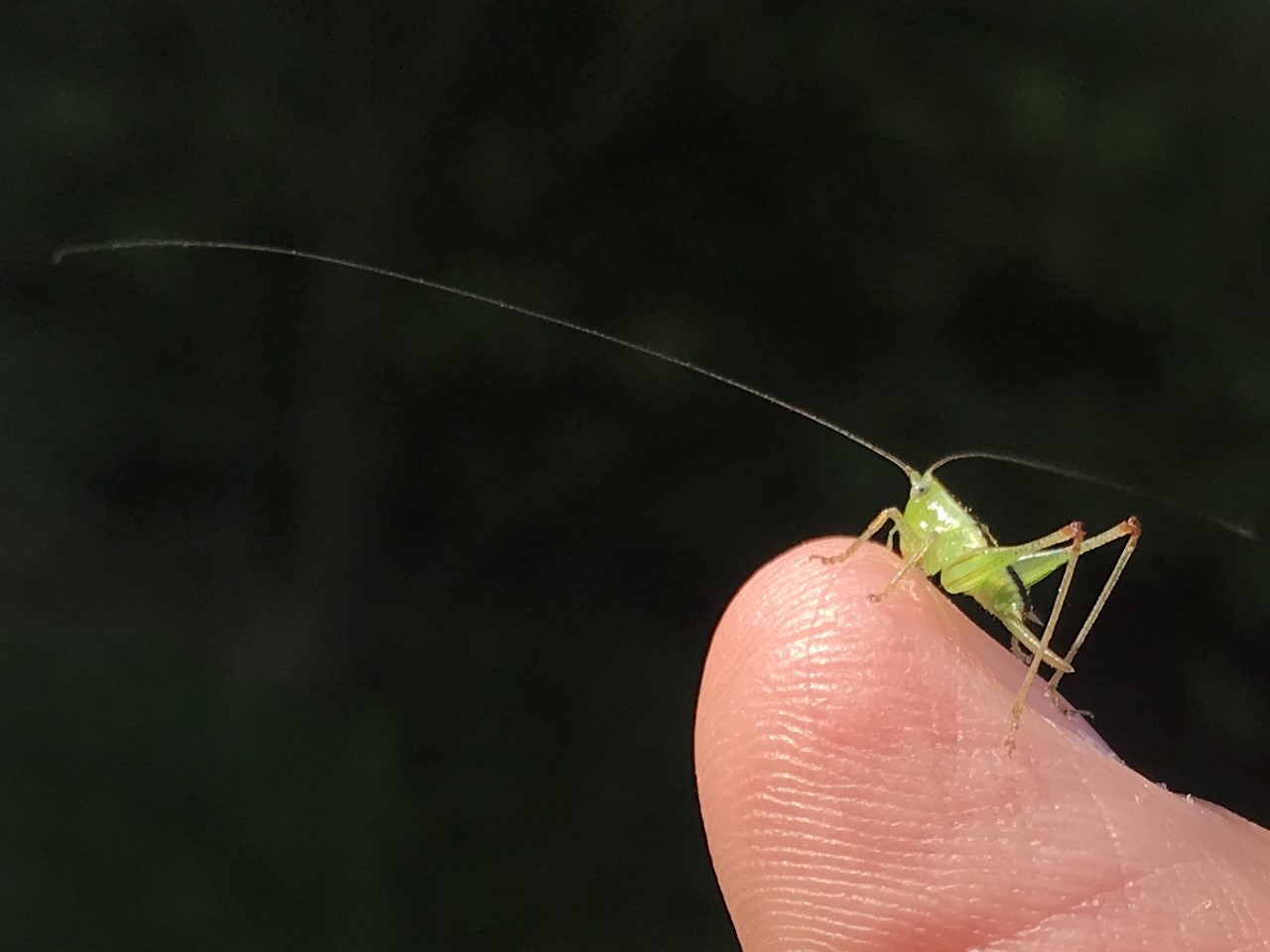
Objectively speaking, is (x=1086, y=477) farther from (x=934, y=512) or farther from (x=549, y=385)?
(x=549, y=385)

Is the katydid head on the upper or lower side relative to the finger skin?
upper

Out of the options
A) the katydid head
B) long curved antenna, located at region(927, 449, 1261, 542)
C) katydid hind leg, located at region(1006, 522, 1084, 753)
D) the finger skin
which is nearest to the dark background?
long curved antenna, located at region(927, 449, 1261, 542)

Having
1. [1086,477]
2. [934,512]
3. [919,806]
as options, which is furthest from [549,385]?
[919,806]

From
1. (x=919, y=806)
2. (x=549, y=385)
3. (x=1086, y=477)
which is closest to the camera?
(x=919, y=806)

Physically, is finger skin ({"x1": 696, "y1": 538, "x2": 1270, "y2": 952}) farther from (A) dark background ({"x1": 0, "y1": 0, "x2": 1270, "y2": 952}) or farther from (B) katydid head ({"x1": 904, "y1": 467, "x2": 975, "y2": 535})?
(A) dark background ({"x1": 0, "y1": 0, "x2": 1270, "y2": 952})

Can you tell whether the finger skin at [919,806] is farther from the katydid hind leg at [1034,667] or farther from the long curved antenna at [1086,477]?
the long curved antenna at [1086,477]

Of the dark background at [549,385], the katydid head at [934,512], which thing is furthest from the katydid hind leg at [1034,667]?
the dark background at [549,385]

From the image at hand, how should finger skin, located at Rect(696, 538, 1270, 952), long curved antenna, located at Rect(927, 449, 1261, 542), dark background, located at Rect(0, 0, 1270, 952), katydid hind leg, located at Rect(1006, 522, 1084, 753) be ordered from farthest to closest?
dark background, located at Rect(0, 0, 1270, 952), long curved antenna, located at Rect(927, 449, 1261, 542), katydid hind leg, located at Rect(1006, 522, 1084, 753), finger skin, located at Rect(696, 538, 1270, 952)
